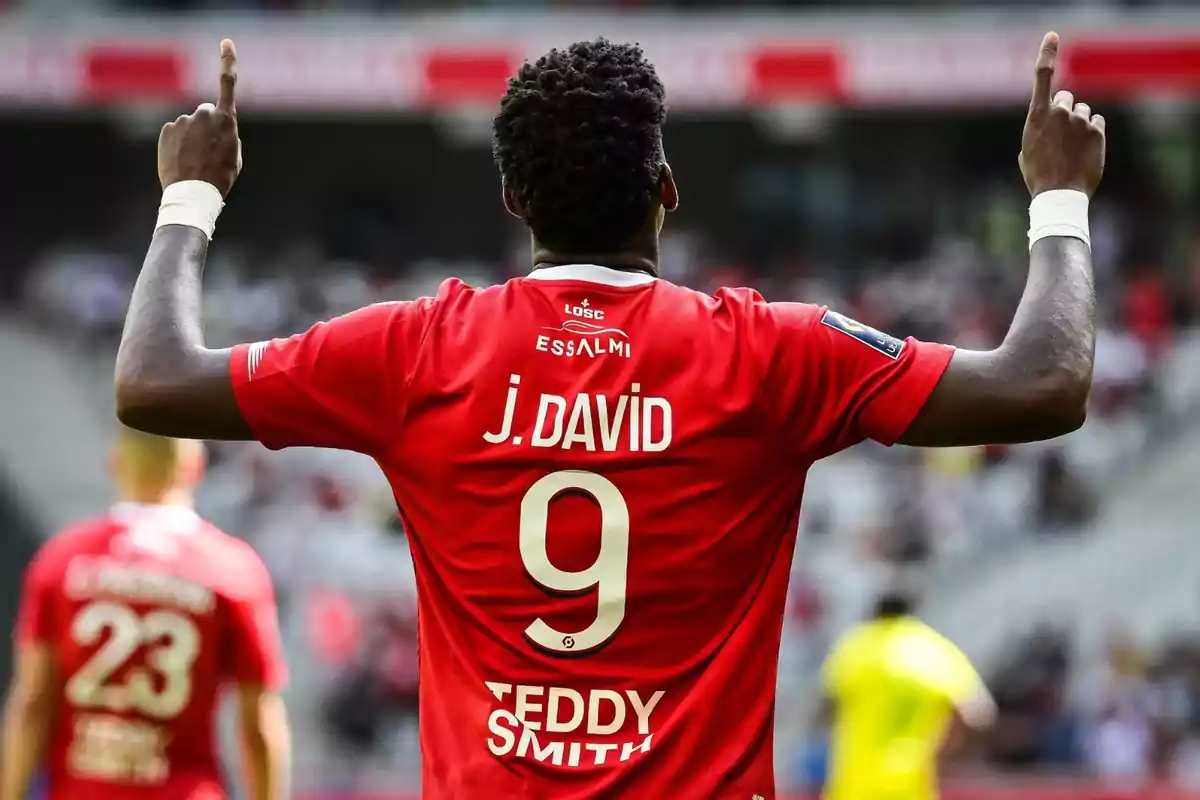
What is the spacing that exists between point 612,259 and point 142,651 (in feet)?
8.93

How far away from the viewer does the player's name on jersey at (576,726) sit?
8.05 feet

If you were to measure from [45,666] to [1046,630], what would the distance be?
953 cm

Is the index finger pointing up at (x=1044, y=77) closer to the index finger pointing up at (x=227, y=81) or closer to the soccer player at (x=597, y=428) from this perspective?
the soccer player at (x=597, y=428)

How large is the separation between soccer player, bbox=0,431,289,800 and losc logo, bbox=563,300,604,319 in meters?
2.66

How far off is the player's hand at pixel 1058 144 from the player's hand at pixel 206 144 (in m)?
1.16

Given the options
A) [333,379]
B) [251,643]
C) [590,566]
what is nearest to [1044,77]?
[590,566]

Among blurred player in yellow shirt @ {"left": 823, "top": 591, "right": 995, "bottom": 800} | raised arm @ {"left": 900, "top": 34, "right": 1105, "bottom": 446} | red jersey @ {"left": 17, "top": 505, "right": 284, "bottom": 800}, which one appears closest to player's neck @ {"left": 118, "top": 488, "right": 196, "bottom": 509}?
red jersey @ {"left": 17, "top": 505, "right": 284, "bottom": 800}

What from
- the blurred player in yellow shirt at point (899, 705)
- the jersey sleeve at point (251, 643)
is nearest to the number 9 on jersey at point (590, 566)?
the jersey sleeve at point (251, 643)

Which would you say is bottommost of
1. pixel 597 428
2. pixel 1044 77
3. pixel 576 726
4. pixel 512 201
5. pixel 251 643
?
pixel 576 726

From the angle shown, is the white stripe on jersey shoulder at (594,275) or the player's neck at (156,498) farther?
the player's neck at (156,498)

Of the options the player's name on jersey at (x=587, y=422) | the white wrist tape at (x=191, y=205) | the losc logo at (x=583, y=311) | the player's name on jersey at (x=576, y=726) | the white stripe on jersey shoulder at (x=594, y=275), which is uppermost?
the white wrist tape at (x=191, y=205)

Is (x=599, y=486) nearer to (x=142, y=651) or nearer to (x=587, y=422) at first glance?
(x=587, y=422)

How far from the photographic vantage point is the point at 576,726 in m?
2.45

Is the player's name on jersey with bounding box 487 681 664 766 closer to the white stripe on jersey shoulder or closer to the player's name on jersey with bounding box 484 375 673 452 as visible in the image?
the player's name on jersey with bounding box 484 375 673 452
